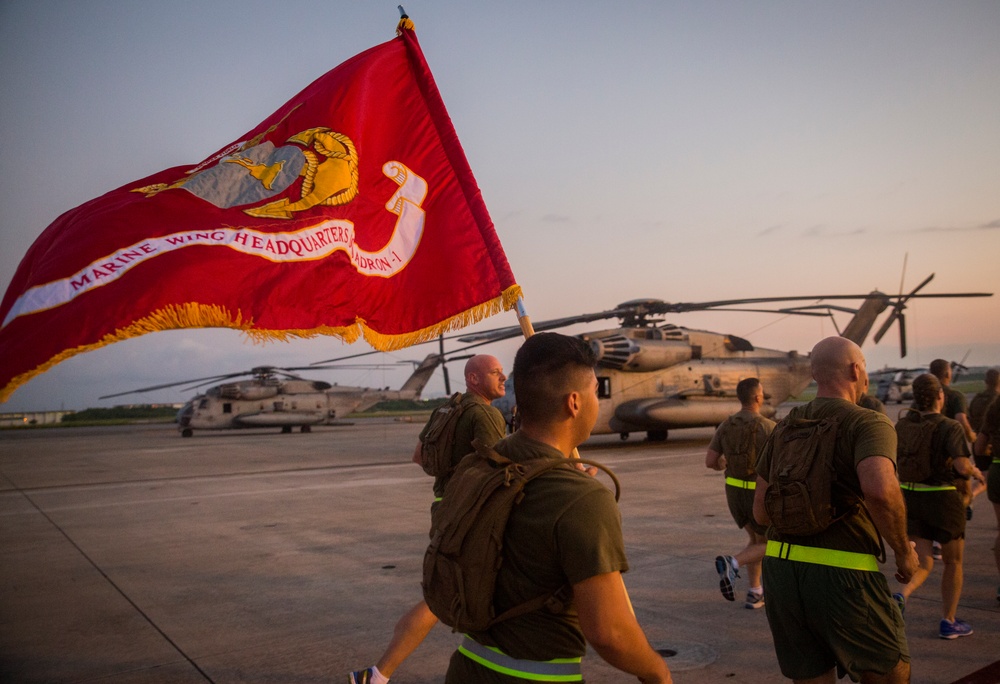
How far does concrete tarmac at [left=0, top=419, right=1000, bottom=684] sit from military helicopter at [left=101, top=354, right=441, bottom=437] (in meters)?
17.6

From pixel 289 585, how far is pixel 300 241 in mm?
3454

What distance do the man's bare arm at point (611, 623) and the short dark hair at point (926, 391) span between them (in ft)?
14.0

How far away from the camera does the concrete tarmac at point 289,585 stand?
4.43 m

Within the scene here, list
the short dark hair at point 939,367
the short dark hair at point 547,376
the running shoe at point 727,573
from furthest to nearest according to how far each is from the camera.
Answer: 1. the short dark hair at point 939,367
2. the running shoe at point 727,573
3. the short dark hair at point 547,376

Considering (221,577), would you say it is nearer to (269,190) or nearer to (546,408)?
(269,190)

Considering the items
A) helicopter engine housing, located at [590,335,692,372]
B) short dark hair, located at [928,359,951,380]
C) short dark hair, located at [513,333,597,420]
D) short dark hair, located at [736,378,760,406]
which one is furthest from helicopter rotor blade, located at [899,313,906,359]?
short dark hair, located at [513,333,597,420]

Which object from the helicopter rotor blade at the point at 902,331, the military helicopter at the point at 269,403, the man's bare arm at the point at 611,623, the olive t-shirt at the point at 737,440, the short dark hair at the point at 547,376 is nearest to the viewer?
the man's bare arm at the point at 611,623

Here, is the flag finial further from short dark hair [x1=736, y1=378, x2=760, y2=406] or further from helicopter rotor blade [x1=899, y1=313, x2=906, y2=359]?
helicopter rotor blade [x1=899, y1=313, x2=906, y2=359]

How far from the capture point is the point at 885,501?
2.88 m

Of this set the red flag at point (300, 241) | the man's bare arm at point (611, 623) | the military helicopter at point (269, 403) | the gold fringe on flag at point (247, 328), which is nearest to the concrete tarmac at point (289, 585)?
the gold fringe on flag at point (247, 328)

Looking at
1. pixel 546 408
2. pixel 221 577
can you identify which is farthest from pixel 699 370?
pixel 546 408

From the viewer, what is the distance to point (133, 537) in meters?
8.56

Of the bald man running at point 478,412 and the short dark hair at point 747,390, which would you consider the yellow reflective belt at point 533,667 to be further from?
the short dark hair at point 747,390

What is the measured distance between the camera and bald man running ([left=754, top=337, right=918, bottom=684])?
2.88 m
